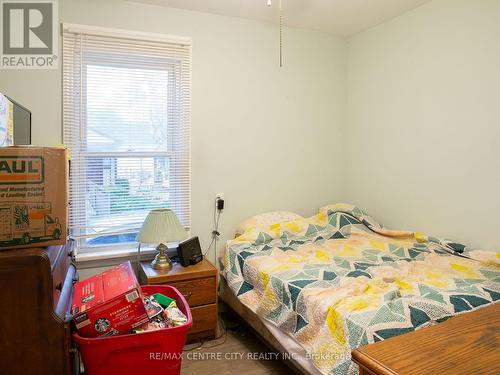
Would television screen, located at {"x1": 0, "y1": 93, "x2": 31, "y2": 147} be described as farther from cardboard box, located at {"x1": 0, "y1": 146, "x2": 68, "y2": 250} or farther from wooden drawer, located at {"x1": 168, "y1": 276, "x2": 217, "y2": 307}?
wooden drawer, located at {"x1": 168, "y1": 276, "x2": 217, "y2": 307}

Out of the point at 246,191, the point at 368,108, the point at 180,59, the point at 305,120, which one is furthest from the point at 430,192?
the point at 180,59

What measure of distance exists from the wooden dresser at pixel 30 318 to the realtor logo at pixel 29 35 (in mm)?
1790

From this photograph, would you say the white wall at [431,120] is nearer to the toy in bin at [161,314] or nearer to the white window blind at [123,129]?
the white window blind at [123,129]

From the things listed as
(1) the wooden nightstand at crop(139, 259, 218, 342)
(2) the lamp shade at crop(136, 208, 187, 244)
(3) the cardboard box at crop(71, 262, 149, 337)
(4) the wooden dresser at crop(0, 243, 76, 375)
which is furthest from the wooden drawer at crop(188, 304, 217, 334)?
(4) the wooden dresser at crop(0, 243, 76, 375)

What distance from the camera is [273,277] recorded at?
2174 mm

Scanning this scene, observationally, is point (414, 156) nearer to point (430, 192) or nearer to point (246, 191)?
point (430, 192)

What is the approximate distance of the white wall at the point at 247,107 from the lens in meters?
2.59

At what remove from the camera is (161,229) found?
2484 millimetres

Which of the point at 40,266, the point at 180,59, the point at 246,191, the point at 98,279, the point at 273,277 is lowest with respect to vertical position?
the point at 273,277

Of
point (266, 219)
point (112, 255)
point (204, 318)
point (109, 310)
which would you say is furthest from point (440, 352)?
point (112, 255)

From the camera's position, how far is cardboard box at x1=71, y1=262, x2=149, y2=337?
4.58 feet

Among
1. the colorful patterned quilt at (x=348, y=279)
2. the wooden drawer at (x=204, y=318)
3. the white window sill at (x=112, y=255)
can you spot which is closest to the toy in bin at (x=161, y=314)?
the colorful patterned quilt at (x=348, y=279)

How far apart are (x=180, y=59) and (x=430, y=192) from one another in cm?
225

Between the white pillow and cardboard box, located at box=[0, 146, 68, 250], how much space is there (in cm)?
182
